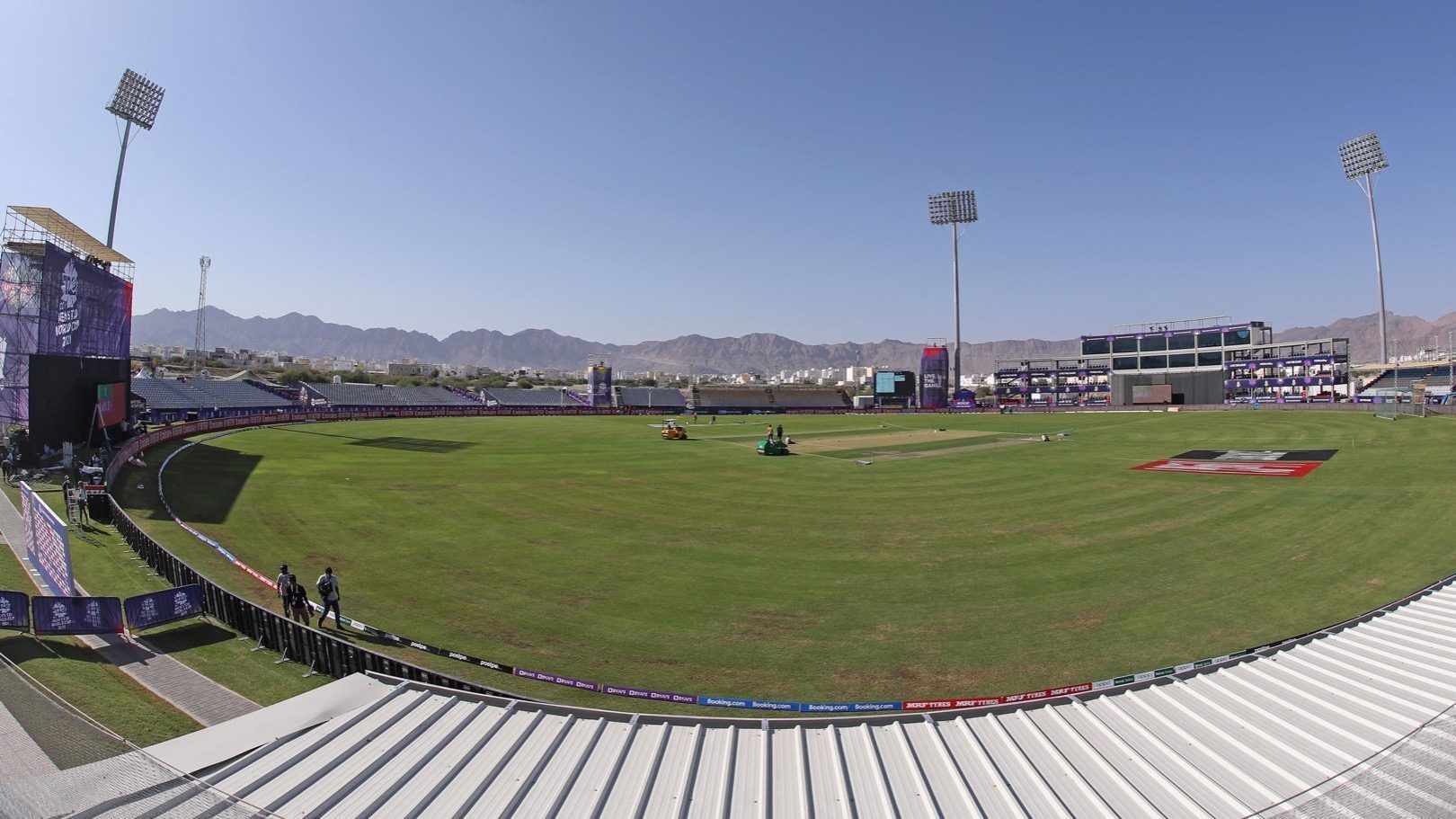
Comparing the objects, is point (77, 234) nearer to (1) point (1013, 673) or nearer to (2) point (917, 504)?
(2) point (917, 504)

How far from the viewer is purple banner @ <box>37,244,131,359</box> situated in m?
34.7

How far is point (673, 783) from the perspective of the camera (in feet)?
21.2

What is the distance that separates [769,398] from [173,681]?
137 metres

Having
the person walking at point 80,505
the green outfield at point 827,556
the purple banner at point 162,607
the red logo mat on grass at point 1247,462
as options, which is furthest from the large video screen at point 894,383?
the purple banner at point 162,607

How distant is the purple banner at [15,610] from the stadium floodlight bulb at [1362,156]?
478 feet

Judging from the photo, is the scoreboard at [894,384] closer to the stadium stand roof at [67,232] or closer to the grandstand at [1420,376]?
the grandstand at [1420,376]

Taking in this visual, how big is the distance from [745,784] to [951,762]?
6.96 ft

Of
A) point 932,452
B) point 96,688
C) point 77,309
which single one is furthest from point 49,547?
point 932,452

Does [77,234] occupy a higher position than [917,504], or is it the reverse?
[77,234]

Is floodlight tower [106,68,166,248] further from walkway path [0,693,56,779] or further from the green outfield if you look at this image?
walkway path [0,693,56,779]

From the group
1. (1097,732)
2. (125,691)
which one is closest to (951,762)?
(1097,732)

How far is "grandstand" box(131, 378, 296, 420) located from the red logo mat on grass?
10220 cm

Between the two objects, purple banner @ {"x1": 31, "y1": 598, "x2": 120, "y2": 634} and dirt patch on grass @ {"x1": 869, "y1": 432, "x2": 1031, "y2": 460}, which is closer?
purple banner @ {"x1": 31, "y1": 598, "x2": 120, "y2": 634}

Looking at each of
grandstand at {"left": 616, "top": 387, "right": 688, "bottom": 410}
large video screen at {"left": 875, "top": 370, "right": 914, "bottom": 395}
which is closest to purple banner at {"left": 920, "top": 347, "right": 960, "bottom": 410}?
large video screen at {"left": 875, "top": 370, "right": 914, "bottom": 395}
